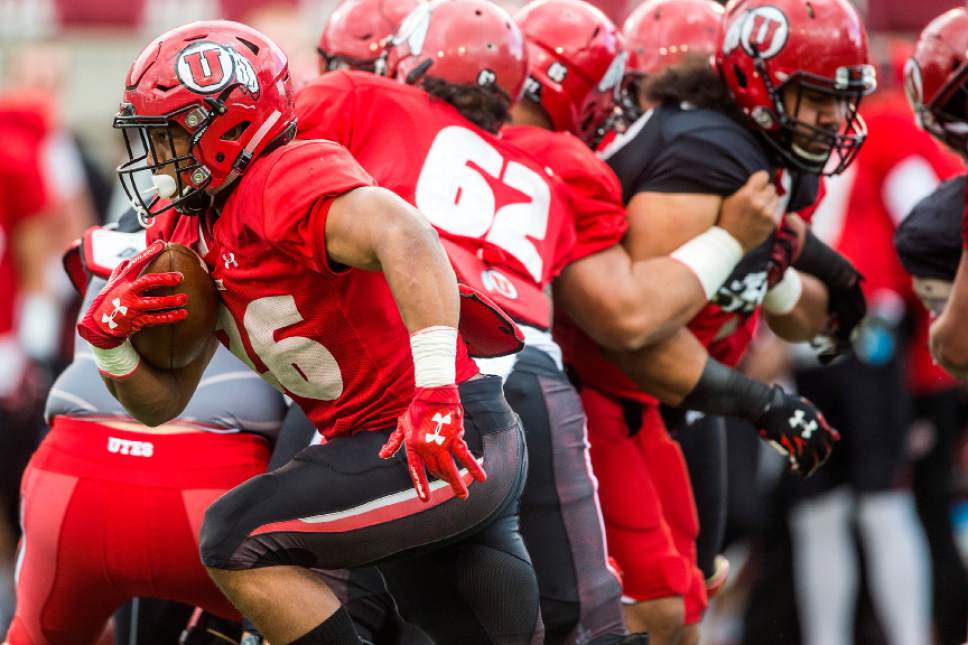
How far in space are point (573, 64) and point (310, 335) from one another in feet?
5.19

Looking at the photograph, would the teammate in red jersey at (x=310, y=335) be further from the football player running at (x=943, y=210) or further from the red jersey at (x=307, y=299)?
the football player running at (x=943, y=210)

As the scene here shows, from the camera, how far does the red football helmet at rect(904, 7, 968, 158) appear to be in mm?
4508

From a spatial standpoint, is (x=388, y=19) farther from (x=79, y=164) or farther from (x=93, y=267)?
(x=79, y=164)

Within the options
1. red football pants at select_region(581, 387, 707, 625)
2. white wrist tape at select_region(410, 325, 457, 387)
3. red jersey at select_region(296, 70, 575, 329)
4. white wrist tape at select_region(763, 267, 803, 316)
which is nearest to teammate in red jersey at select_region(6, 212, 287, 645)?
red jersey at select_region(296, 70, 575, 329)

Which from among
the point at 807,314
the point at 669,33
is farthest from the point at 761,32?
the point at 807,314

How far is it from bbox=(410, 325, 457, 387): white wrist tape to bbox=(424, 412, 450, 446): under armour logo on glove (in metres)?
0.06

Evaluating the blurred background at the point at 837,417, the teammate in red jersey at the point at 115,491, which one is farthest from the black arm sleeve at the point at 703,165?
the blurred background at the point at 837,417

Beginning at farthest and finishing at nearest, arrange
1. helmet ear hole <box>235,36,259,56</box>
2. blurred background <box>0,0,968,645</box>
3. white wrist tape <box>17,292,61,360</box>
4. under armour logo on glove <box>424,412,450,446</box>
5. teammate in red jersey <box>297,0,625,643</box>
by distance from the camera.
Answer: white wrist tape <box>17,292,61,360</box> < blurred background <box>0,0,968,645</box> < teammate in red jersey <box>297,0,625,643</box> < helmet ear hole <box>235,36,259,56</box> < under armour logo on glove <box>424,412,450,446</box>

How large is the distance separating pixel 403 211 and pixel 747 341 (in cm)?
212

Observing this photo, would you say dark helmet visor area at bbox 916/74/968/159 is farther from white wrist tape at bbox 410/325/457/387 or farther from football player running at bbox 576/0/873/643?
white wrist tape at bbox 410/325/457/387

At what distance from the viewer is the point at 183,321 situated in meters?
3.55

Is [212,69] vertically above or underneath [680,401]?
above

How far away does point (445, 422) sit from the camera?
10.5 feet

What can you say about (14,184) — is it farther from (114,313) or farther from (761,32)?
(114,313)
